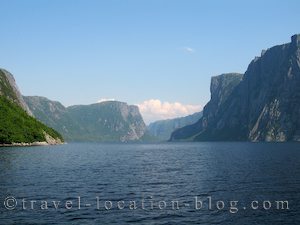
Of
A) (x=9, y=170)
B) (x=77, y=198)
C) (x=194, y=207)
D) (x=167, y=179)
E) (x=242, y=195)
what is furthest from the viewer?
(x=9, y=170)

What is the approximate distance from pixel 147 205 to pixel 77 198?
405 inches

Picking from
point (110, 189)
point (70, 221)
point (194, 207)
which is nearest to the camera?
point (70, 221)

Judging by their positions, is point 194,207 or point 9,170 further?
point 9,170

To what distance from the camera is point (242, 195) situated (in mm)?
57188

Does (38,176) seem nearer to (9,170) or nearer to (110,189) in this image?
(9,170)

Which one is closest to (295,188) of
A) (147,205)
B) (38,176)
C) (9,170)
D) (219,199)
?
(219,199)

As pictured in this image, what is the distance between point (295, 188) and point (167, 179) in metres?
23.9

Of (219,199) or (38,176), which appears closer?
(219,199)

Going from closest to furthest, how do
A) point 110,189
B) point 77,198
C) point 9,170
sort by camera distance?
point 77,198 < point 110,189 < point 9,170

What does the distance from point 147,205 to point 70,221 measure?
12001 mm

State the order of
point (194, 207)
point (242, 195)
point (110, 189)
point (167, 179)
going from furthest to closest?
point (167, 179) → point (110, 189) → point (242, 195) → point (194, 207)

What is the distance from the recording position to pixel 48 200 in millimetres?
51688

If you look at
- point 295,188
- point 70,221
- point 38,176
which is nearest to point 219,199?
point 295,188

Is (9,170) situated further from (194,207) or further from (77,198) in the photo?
(194,207)
